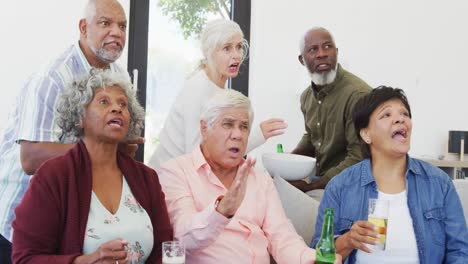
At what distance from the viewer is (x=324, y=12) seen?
4797mm

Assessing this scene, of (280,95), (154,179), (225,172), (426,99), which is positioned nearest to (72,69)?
(154,179)

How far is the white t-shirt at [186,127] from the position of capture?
261 cm

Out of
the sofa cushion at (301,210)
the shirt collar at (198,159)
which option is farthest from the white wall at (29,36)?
the sofa cushion at (301,210)

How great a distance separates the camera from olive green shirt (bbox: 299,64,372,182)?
298 centimetres

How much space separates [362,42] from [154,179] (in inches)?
128

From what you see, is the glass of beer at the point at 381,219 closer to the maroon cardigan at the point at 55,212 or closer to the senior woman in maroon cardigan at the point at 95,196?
the senior woman in maroon cardigan at the point at 95,196

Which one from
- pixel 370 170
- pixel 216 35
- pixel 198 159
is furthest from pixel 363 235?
pixel 216 35

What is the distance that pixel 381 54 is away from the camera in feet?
16.0

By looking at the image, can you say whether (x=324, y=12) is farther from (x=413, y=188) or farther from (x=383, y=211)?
(x=383, y=211)

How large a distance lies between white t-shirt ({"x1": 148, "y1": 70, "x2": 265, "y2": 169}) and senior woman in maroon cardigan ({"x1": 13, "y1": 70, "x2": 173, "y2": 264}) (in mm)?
517

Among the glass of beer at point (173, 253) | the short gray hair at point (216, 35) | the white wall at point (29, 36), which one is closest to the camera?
the glass of beer at point (173, 253)

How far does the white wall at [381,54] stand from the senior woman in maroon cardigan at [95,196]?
8.90 ft

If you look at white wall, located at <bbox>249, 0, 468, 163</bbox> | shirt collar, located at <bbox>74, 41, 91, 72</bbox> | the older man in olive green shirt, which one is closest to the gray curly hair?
shirt collar, located at <bbox>74, 41, 91, 72</bbox>

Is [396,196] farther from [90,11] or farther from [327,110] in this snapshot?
[90,11]
